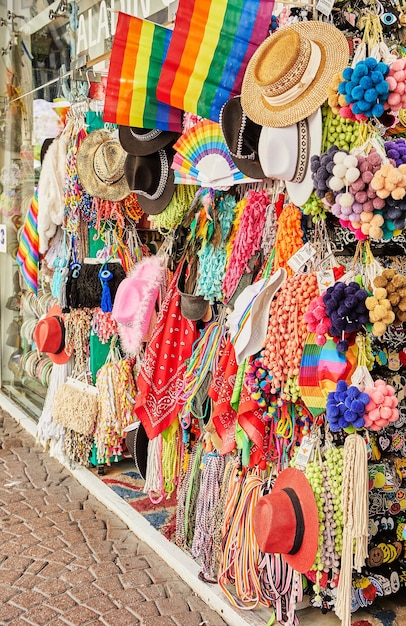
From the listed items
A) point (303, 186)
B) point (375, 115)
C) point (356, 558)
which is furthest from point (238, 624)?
point (375, 115)

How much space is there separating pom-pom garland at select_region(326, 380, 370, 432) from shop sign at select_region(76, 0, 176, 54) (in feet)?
7.52

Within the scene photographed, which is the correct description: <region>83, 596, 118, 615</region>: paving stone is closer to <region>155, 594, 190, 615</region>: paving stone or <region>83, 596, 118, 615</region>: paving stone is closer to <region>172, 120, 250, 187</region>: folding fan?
<region>155, 594, 190, 615</region>: paving stone

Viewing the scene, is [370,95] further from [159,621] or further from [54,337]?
[54,337]

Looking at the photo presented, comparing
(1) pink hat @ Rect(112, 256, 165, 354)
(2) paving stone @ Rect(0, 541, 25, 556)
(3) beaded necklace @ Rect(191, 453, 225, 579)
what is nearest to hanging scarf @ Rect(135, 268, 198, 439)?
(1) pink hat @ Rect(112, 256, 165, 354)

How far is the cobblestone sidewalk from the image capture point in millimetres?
2781

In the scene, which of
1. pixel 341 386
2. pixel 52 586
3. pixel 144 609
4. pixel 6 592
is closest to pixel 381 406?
pixel 341 386

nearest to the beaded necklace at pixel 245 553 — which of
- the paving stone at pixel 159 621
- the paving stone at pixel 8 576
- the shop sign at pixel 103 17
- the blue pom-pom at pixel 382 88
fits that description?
the paving stone at pixel 159 621

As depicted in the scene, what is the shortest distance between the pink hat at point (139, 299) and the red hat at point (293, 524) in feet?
4.05

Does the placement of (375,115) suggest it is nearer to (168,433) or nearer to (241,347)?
(241,347)

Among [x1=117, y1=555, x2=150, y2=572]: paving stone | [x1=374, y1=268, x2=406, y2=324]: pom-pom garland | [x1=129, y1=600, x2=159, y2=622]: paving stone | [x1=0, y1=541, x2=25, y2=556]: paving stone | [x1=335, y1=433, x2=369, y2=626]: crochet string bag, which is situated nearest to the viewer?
[x1=374, y1=268, x2=406, y2=324]: pom-pom garland

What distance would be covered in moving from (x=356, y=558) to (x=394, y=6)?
1.85 m

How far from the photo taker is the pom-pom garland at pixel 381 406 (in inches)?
82.0

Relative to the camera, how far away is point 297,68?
85.7 inches

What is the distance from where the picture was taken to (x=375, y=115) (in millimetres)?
2027
